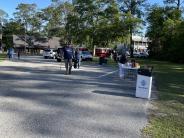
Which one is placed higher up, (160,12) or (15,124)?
(160,12)

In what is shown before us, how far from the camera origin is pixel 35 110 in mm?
10727

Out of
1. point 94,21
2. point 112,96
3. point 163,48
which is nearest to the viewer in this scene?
point 112,96

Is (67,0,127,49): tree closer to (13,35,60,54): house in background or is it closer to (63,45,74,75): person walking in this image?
(13,35,60,54): house in background

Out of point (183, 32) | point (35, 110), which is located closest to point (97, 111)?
point (35, 110)

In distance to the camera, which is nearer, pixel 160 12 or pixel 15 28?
pixel 160 12

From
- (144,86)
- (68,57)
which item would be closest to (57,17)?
(68,57)

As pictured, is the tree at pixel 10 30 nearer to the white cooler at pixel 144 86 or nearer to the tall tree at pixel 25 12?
the tall tree at pixel 25 12

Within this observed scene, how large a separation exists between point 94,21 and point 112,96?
71900 mm

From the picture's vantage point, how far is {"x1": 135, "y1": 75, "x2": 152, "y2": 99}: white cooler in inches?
580

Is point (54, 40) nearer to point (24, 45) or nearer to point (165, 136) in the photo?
point (24, 45)

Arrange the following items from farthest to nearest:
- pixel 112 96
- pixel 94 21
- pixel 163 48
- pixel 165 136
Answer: pixel 94 21
pixel 163 48
pixel 112 96
pixel 165 136

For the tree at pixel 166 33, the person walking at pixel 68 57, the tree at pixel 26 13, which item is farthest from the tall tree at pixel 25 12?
the person walking at pixel 68 57

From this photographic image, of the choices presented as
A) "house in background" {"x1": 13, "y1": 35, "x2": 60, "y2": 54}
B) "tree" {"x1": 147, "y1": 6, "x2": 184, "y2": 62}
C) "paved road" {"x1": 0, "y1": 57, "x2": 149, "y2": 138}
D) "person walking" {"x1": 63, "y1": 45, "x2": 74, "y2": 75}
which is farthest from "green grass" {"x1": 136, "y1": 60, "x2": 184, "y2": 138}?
"house in background" {"x1": 13, "y1": 35, "x2": 60, "y2": 54}

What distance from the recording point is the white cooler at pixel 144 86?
14.7m
